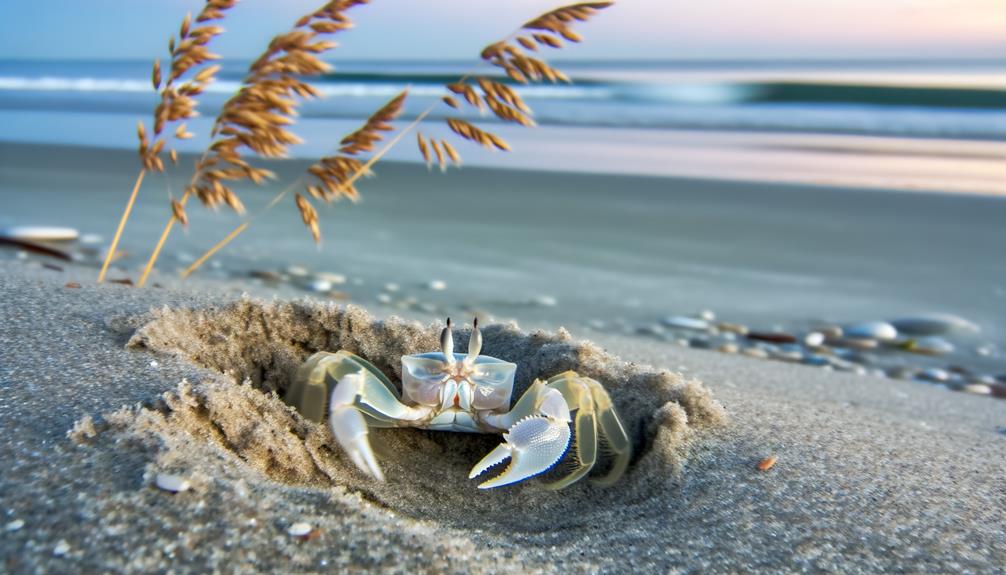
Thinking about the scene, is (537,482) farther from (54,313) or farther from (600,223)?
(600,223)

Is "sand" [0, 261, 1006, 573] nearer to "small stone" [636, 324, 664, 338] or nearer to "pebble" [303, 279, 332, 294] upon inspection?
"small stone" [636, 324, 664, 338]

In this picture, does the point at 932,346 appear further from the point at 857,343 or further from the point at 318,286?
the point at 318,286

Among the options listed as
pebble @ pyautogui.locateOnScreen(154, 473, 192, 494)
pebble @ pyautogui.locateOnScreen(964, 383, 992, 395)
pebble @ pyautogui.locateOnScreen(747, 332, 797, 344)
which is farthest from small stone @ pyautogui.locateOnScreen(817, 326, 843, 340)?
pebble @ pyautogui.locateOnScreen(154, 473, 192, 494)

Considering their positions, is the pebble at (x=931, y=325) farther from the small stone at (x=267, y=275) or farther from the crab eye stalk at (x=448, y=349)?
the small stone at (x=267, y=275)

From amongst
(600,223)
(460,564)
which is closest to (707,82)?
(600,223)

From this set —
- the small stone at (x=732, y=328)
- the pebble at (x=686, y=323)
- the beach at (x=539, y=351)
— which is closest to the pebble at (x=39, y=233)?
the beach at (x=539, y=351)

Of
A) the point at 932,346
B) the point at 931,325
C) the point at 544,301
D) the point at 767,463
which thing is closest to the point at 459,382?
the point at 767,463

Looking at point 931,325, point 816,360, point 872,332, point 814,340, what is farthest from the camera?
point 931,325
